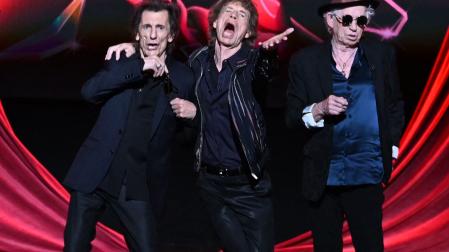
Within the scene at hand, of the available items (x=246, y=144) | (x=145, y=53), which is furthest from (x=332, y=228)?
(x=145, y=53)

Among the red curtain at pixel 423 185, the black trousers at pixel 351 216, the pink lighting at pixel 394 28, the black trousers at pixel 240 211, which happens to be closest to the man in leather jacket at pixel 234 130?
the black trousers at pixel 240 211

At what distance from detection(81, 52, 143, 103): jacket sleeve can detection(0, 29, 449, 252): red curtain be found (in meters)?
1.39

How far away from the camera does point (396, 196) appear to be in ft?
13.8

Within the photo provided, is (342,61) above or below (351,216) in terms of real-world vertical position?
above

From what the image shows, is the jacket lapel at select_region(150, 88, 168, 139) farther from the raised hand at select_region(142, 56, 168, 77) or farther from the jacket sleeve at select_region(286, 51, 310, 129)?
the jacket sleeve at select_region(286, 51, 310, 129)

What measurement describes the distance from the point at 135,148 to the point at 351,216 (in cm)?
71

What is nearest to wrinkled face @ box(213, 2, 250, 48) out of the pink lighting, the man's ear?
the man's ear

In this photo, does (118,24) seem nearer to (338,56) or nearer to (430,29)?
(430,29)

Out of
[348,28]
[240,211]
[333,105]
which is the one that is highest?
[348,28]

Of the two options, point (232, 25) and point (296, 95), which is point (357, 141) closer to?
point (296, 95)

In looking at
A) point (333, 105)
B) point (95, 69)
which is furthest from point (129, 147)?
point (95, 69)

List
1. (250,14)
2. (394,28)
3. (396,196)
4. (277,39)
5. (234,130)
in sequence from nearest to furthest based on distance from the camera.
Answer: (277,39) < (234,130) < (250,14) < (396,196) < (394,28)

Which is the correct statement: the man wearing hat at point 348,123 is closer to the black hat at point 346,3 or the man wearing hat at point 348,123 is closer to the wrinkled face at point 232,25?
the black hat at point 346,3

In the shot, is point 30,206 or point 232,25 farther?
point 30,206
